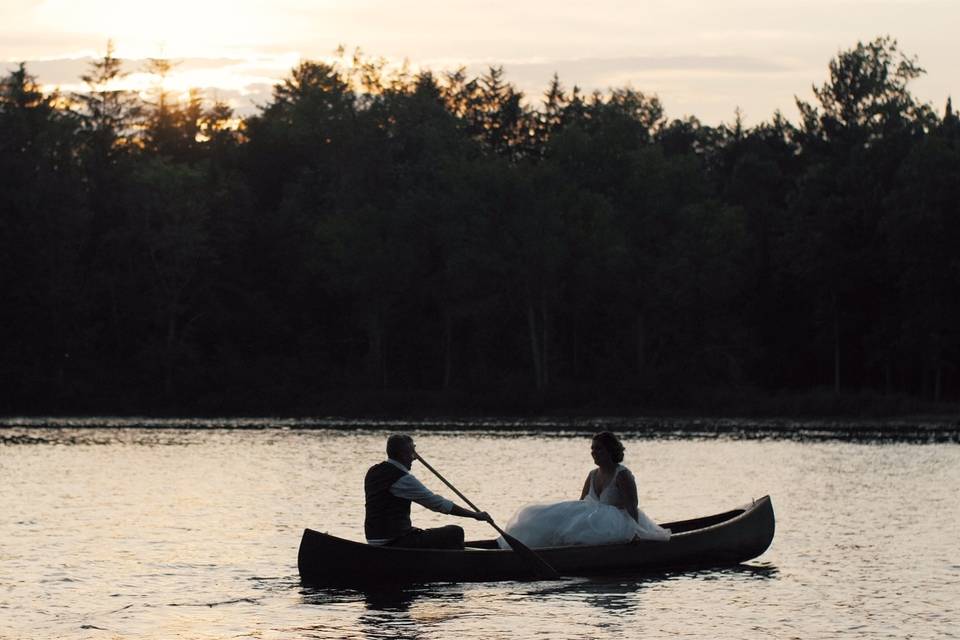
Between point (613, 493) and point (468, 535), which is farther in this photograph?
point (468, 535)

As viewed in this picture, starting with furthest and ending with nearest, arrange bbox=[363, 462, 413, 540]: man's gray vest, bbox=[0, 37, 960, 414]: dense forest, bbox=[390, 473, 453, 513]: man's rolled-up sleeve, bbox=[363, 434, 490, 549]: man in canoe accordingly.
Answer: bbox=[0, 37, 960, 414]: dense forest → bbox=[363, 462, 413, 540]: man's gray vest → bbox=[363, 434, 490, 549]: man in canoe → bbox=[390, 473, 453, 513]: man's rolled-up sleeve

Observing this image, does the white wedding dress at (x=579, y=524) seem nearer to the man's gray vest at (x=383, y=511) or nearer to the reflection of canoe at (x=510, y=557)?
the reflection of canoe at (x=510, y=557)

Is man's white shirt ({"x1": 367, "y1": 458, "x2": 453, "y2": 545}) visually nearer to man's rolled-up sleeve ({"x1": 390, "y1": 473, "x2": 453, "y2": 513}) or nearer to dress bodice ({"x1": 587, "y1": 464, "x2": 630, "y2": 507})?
man's rolled-up sleeve ({"x1": 390, "y1": 473, "x2": 453, "y2": 513})

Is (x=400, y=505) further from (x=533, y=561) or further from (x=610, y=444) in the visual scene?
(x=610, y=444)

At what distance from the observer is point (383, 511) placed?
21.0 m

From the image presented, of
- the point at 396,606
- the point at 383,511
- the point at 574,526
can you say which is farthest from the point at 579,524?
the point at 396,606

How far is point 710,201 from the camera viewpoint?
86438 mm

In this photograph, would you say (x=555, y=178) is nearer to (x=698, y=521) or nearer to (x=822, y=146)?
(x=822, y=146)

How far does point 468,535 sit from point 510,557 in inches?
246

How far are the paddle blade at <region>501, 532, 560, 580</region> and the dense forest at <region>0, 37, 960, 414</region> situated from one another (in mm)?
57732

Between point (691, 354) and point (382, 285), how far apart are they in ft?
55.6

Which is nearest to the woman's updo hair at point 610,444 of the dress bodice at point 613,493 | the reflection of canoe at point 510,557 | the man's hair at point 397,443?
the dress bodice at point 613,493

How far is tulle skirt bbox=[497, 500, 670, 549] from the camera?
21734 mm

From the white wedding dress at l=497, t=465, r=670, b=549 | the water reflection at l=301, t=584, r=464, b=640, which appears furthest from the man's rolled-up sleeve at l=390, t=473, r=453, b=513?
the white wedding dress at l=497, t=465, r=670, b=549
